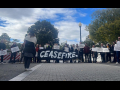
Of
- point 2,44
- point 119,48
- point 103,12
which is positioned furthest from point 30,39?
point 103,12

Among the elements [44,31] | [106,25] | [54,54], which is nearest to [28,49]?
[54,54]

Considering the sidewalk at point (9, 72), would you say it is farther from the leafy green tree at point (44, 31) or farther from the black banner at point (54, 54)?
the leafy green tree at point (44, 31)

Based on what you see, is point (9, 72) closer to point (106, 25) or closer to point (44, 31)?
point (106, 25)

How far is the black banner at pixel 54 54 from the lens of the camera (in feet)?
54.2

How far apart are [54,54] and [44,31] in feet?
135

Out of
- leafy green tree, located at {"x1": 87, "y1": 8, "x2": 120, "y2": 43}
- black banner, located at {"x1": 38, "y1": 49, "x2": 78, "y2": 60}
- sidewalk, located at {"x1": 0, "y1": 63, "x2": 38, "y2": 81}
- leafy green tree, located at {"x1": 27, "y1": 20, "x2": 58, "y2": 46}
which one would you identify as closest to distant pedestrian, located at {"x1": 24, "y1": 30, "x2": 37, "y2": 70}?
sidewalk, located at {"x1": 0, "y1": 63, "x2": 38, "y2": 81}

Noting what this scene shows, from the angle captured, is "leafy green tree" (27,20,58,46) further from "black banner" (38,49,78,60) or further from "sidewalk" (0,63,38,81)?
"sidewalk" (0,63,38,81)

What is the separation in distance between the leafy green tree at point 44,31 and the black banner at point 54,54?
37380 millimetres

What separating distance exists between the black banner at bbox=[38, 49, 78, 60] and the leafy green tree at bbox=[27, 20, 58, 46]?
37.4 metres

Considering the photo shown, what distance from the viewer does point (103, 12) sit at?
4425 centimetres

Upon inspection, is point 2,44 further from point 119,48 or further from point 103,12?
point 103,12

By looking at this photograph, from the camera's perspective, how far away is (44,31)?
187 ft

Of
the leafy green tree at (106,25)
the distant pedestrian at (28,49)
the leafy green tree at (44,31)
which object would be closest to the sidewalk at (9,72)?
the distant pedestrian at (28,49)
